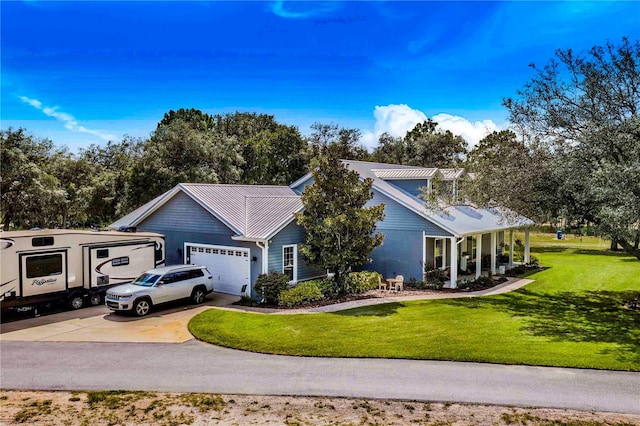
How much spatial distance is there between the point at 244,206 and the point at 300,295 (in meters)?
6.13

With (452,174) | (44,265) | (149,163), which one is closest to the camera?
(44,265)

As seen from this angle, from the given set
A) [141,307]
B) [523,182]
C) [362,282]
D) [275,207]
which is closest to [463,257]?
[362,282]

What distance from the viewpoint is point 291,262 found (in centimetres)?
2008

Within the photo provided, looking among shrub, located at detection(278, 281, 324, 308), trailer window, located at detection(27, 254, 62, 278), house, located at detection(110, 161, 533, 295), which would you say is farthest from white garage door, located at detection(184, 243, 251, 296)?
trailer window, located at detection(27, 254, 62, 278)

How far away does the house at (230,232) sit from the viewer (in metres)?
19.0

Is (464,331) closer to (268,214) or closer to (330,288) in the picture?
(330,288)

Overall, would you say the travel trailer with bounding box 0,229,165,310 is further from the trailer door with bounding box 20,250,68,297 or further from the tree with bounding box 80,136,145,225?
the tree with bounding box 80,136,145,225

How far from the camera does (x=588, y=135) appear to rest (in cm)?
1486

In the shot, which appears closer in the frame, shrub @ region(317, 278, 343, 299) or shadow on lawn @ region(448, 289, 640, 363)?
shadow on lawn @ region(448, 289, 640, 363)

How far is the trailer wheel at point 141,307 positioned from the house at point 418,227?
11243 mm

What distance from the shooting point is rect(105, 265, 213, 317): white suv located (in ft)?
51.8

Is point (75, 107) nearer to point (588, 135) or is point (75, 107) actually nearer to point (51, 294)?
point (51, 294)

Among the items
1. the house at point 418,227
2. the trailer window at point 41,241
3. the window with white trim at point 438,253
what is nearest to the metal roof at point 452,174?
the house at point 418,227

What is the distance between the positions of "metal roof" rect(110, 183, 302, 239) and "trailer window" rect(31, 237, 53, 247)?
6.36 metres
